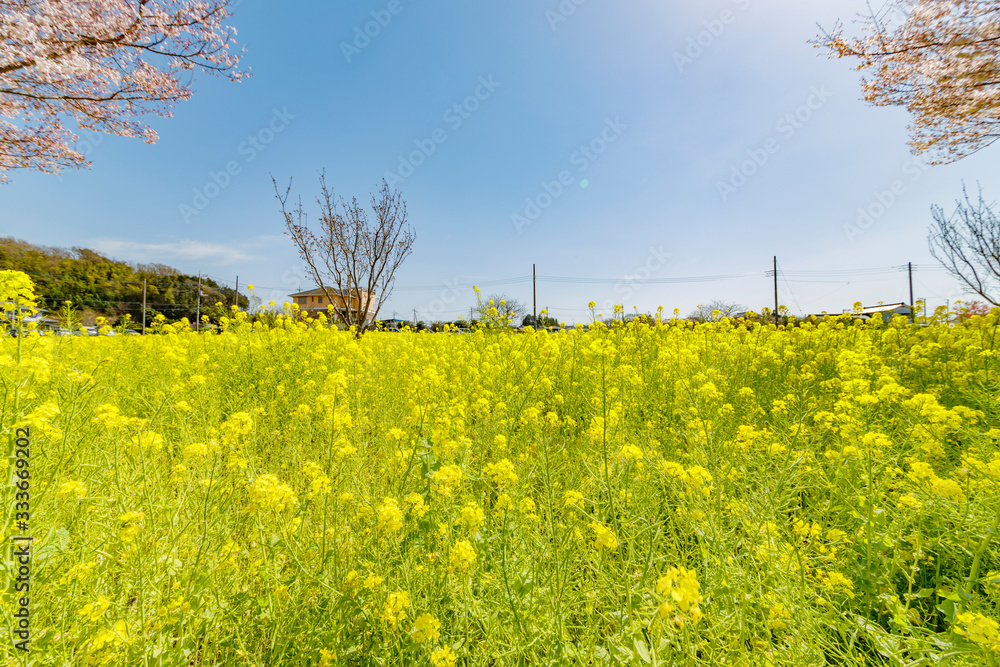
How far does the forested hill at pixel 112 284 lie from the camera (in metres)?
26.3

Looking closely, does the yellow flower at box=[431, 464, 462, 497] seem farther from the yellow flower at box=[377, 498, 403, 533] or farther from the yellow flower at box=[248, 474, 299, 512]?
the yellow flower at box=[248, 474, 299, 512]

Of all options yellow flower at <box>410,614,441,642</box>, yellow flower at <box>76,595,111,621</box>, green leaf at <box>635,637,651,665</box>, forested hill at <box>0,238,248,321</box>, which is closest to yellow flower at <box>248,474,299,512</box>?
yellow flower at <box>76,595,111,621</box>

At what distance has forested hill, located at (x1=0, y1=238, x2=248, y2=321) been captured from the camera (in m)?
26.3

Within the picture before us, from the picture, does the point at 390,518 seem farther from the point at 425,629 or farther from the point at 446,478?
the point at 425,629

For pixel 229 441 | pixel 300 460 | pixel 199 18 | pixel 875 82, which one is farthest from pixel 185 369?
pixel 875 82

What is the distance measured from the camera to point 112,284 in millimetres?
30688

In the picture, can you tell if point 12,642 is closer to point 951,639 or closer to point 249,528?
point 249,528

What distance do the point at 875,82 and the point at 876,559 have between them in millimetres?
7723

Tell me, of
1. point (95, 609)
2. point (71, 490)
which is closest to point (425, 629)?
point (95, 609)

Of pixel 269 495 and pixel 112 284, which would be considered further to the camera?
pixel 112 284

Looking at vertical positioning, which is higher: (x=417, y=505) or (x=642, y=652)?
(x=417, y=505)

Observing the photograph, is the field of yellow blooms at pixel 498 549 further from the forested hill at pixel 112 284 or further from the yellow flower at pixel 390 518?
the forested hill at pixel 112 284

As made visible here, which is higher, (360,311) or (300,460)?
(360,311)

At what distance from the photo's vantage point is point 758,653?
1.16 m
